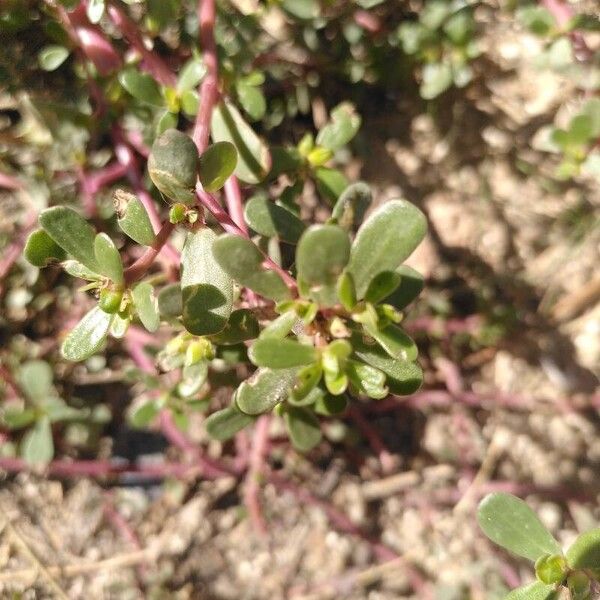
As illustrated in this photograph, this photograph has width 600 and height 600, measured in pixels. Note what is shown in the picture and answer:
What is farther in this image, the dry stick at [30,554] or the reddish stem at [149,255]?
the dry stick at [30,554]

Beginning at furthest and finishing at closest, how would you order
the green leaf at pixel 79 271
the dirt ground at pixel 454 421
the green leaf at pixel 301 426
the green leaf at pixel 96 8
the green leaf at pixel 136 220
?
1. the dirt ground at pixel 454 421
2. the green leaf at pixel 301 426
3. the green leaf at pixel 96 8
4. the green leaf at pixel 79 271
5. the green leaf at pixel 136 220

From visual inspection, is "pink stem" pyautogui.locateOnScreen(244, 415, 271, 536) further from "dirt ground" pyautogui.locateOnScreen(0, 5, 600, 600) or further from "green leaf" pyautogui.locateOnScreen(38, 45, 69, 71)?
"green leaf" pyautogui.locateOnScreen(38, 45, 69, 71)

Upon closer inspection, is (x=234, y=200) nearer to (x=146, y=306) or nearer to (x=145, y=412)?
(x=146, y=306)

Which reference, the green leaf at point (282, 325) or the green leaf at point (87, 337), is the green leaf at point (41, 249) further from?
the green leaf at point (282, 325)

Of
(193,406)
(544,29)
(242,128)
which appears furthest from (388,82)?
(193,406)

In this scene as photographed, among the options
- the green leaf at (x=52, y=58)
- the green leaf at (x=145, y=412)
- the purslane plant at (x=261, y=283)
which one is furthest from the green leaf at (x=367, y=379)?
the green leaf at (x=52, y=58)

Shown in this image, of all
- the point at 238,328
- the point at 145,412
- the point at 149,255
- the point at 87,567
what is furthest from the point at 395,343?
the point at 87,567

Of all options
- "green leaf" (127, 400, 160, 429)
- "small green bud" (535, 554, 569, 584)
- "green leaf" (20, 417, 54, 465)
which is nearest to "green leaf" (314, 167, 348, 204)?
"green leaf" (127, 400, 160, 429)

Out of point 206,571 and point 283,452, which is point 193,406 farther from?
point 206,571
